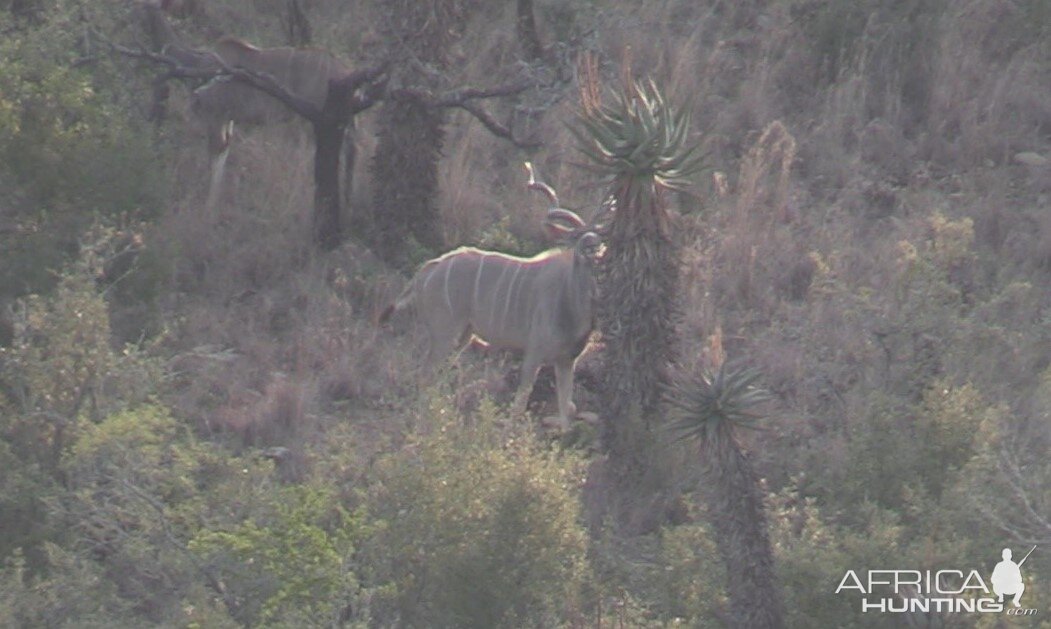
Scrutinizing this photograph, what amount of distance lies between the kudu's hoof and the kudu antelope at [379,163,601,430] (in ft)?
0.30

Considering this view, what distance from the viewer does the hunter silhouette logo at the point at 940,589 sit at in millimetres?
8570

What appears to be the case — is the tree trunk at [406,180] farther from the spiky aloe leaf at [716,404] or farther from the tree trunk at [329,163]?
the spiky aloe leaf at [716,404]

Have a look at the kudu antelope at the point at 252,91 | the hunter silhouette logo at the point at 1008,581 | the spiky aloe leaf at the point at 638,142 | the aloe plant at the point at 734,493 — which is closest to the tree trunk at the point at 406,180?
the kudu antelope at the point at 252,91

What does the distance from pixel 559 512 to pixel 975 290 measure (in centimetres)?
560

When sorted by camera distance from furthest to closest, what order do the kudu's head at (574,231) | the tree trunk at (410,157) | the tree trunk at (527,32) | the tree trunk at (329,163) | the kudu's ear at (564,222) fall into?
the tree trunk at (527,32)
the tree trunk at (329,163)
the tree trunk at (410,157)
the kudu's ear at (564,222)
the kudu's head at (574,231)

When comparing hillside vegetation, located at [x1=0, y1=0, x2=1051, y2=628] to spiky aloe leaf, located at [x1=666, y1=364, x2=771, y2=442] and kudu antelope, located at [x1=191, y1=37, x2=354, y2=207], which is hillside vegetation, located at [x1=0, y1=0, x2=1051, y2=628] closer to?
spiky aloe leaf, located at [x1=666, y1=364, x2=771, y2=442]

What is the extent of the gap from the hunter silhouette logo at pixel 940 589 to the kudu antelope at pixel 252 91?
293 inches

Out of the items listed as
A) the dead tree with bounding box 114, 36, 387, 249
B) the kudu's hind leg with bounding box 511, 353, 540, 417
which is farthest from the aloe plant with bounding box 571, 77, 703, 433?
the dead tree with bounding box 114, 36, 387, 249

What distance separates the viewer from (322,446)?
11.9m

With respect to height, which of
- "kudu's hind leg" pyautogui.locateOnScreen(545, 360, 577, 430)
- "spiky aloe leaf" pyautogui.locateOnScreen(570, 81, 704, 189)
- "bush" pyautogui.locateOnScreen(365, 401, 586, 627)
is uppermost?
"spiky aloe leaf" pyautogui.locateOnScreen(570, 81, 704, 189)

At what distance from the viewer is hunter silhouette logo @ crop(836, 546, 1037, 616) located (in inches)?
337

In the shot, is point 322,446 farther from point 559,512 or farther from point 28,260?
point 559,512

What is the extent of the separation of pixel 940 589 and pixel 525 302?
422 cm

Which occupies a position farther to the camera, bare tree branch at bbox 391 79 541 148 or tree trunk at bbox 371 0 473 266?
tree trunk at bbox 371 0 473 266
